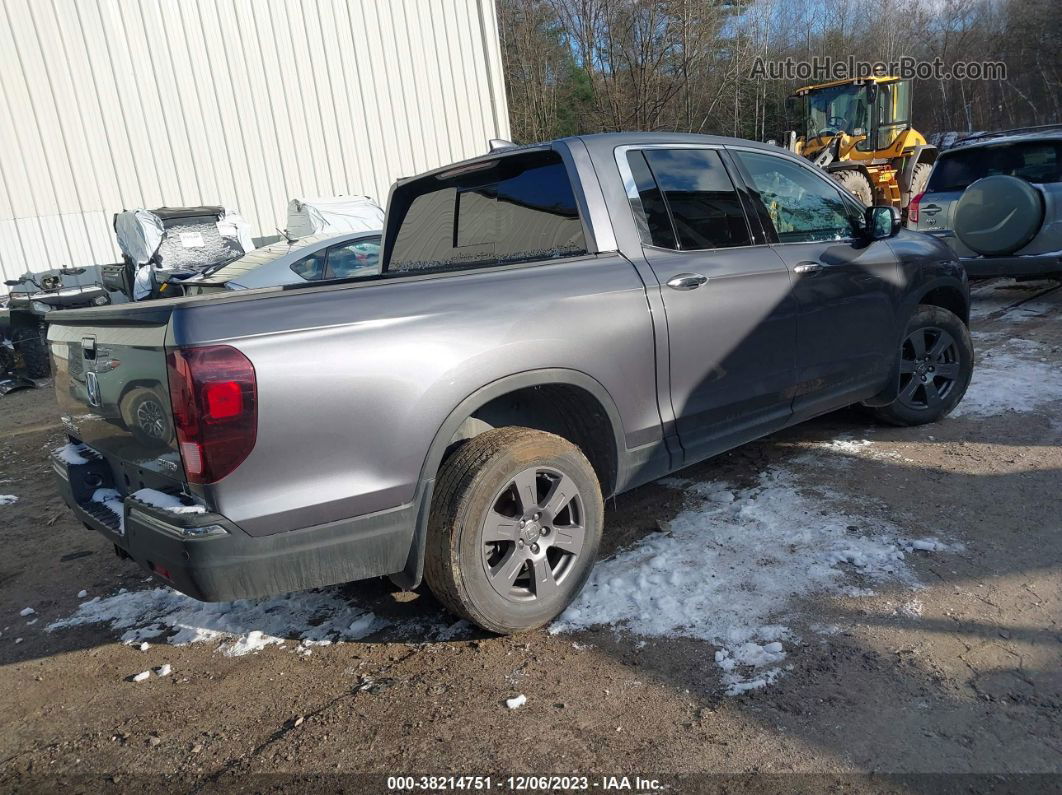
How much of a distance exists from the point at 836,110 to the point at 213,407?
17417 millimetres

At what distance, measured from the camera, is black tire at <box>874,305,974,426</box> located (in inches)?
186

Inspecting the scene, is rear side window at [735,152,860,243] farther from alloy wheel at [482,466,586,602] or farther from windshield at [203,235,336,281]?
windshield at [203,235,336,281]

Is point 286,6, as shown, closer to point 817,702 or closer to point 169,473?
point 169,473

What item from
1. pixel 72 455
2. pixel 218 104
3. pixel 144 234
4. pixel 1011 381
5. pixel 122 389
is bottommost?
pixel 1011 381

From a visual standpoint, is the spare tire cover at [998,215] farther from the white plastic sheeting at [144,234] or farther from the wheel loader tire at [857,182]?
the white plastic sheeting at [144,234]

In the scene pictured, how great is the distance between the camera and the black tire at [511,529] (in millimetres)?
2631

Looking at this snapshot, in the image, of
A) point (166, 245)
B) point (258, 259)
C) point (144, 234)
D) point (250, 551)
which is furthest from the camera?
point (144, 234)

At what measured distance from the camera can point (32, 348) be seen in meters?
10.0

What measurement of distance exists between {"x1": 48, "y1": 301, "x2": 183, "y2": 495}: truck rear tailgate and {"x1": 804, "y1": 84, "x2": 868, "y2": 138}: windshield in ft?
54.2

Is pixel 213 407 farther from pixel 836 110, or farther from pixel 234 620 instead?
pixel 836 110

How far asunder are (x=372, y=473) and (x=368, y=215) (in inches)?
471

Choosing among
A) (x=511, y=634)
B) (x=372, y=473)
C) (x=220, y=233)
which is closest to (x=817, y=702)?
(x=511, y=634)

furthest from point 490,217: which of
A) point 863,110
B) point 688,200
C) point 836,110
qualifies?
point 836,110

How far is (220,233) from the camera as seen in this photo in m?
12.1
